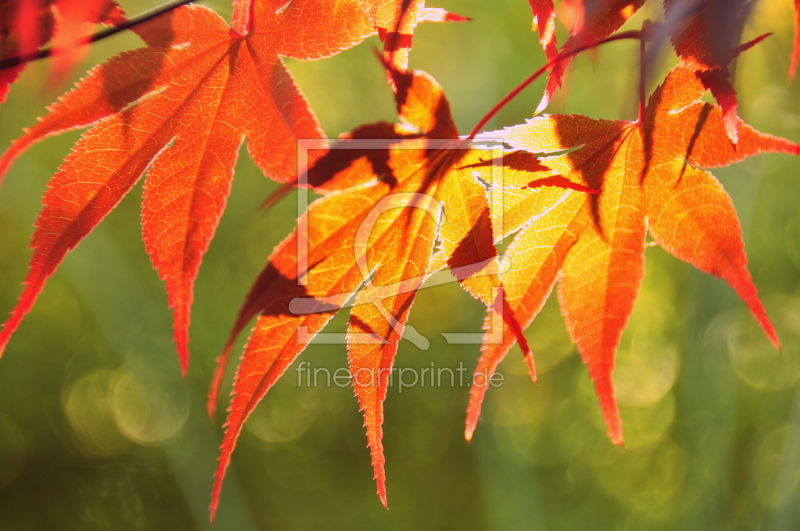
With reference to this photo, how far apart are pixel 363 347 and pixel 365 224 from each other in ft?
0.36

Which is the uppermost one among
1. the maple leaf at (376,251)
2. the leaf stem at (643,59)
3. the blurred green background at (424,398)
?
the leaf stem at (643,59)

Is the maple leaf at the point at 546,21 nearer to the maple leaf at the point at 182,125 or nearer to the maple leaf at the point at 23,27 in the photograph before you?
the maple leaf at the point at 182,125

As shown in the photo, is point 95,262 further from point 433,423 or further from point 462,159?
point 462,159

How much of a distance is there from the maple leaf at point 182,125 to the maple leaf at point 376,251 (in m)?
0.05

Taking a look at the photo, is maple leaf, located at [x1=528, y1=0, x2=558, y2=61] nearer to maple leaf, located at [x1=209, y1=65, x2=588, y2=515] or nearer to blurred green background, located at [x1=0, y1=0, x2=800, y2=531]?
maple leaf, located at [x1=209, y1=65, x2=588, y2=515]

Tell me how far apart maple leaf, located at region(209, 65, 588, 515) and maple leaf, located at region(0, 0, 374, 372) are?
49mm

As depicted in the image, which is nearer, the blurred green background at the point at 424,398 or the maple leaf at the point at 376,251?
the maple leaf at the point at 376,251

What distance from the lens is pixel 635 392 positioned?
604cm

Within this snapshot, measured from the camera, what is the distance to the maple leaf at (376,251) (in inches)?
16.5

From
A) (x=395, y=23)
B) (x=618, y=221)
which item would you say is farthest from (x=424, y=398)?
(x=395, y=23)

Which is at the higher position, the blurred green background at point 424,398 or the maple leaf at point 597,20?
the maple leaf at point 597,20

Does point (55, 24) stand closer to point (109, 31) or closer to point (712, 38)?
point (109, 31)

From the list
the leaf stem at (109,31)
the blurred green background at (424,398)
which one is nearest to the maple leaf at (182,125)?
the leaf stem at (109,31)

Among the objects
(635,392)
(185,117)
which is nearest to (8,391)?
(185,117)
